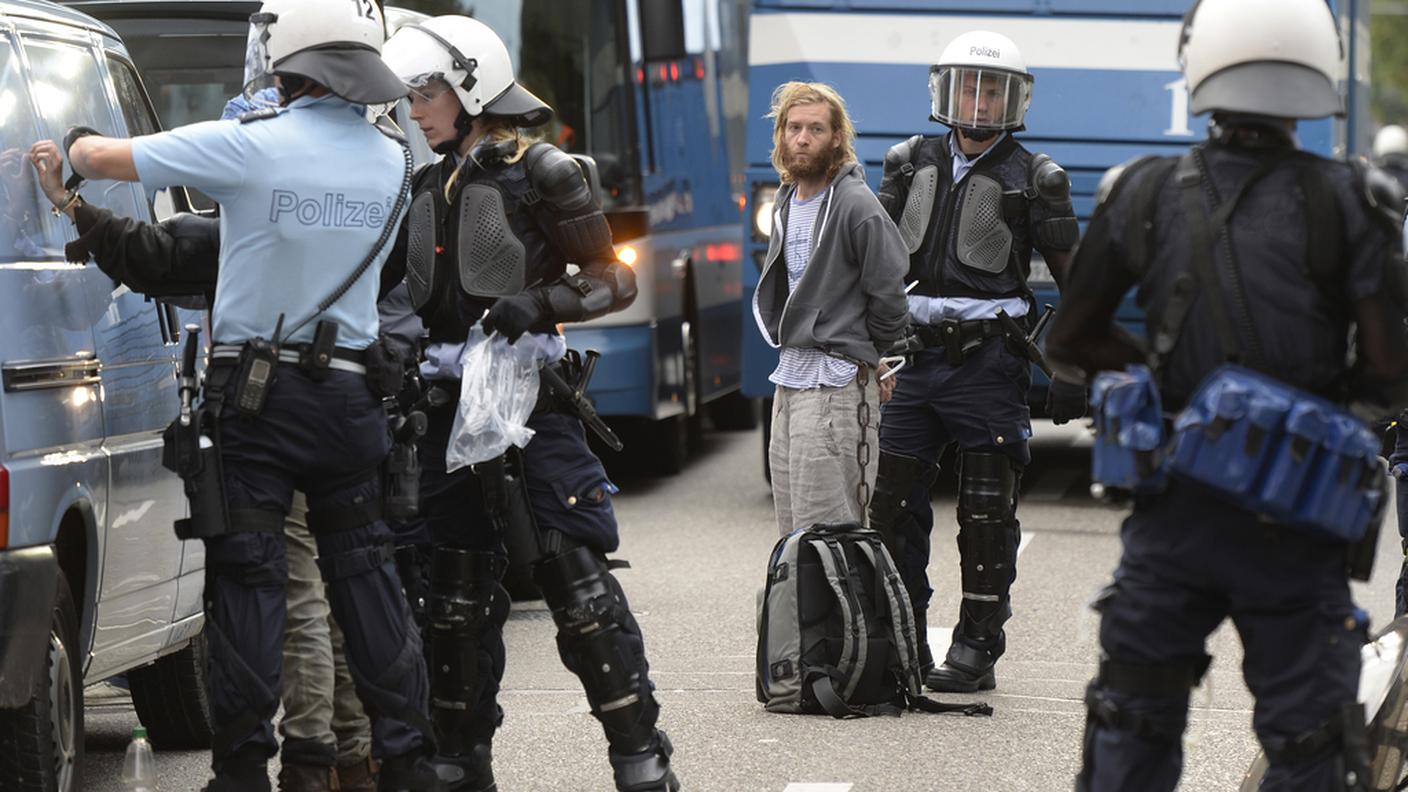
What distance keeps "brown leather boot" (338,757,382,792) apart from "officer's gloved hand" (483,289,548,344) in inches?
43.4

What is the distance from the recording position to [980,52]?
26.6ft

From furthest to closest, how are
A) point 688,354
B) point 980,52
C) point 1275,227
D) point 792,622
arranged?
point 688,354 → point 980,52 → point 792,622 → point 1275,227

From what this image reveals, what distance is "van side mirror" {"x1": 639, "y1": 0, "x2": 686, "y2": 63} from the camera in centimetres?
1325

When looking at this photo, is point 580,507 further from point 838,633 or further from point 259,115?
point 838,633

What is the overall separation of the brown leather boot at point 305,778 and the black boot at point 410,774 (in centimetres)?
14

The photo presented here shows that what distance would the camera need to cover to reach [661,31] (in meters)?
13.4

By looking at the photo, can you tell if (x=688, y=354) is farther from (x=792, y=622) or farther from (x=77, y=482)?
(x=77, y=482)

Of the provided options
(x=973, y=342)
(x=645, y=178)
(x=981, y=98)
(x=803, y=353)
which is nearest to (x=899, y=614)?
(x=803, y=353)

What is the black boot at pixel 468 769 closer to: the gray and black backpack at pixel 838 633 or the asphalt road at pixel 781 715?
the asphalt road at pixel 781 715

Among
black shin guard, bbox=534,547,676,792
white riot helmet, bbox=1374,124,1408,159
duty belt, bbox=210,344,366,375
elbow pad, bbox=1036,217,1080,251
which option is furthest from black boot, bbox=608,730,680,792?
white riot helmet, bbox=1374,124,1408,159

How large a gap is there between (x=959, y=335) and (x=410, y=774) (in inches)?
114

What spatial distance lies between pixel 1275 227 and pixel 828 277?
3.21 m

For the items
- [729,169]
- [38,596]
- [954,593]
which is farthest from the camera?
[729,169]

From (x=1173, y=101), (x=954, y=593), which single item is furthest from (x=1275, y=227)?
(x=1173, y=101)
